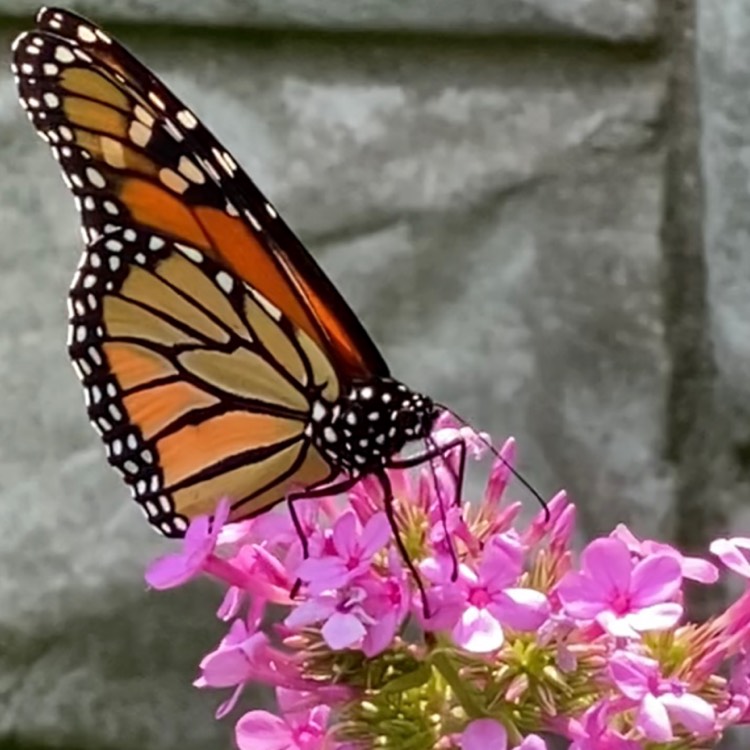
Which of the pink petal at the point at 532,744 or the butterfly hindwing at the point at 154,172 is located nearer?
the pink petal at the point at 532,744

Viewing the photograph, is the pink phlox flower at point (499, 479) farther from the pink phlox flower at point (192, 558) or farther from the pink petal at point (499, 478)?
the pink phlox flower at point (192, 558)

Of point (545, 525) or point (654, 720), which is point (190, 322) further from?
point (654, 720)

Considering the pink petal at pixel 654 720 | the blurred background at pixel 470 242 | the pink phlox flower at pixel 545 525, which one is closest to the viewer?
the pink petal at pixel 654 720

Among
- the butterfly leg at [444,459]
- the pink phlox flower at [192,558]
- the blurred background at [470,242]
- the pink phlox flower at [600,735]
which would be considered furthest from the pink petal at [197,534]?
the blurred background at [470,242]

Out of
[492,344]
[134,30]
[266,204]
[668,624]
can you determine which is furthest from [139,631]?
[668,624]

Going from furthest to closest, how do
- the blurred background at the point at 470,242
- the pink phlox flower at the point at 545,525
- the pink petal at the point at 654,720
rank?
the blurred background at the point at 470,242, the pink phlox flower at the point at 545,525, the pink petal at the point at 654,720

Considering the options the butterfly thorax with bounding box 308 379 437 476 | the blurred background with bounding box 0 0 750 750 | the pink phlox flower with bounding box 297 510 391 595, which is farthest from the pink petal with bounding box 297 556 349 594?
the blurred background with bounding box 0 0 750 750

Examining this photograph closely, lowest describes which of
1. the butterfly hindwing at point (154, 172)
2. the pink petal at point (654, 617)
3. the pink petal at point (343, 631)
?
the pink petal at point (343, 631)

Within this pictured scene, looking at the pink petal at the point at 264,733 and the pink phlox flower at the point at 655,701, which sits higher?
the pink phlox flower at the point at 655,701
